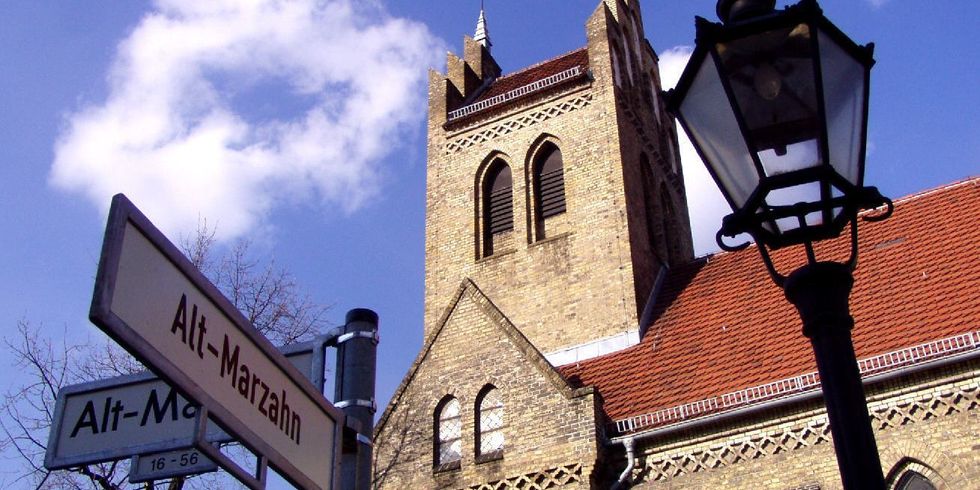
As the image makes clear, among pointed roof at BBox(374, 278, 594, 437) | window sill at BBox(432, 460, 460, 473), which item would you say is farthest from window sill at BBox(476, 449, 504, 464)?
pointed roof at BBox(374, 278, 594, 437)

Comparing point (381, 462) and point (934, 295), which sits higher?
point (934, 295)

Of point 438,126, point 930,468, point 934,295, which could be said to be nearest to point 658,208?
point 438,126

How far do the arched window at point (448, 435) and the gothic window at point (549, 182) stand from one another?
614cm

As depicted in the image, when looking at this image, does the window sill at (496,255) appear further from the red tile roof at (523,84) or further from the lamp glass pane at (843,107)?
the lamp glass pane at (843,107)

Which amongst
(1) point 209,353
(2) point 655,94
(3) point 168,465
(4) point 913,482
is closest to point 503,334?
(4) point 913,482

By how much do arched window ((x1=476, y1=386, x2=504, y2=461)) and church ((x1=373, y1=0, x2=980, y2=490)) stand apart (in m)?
0.04

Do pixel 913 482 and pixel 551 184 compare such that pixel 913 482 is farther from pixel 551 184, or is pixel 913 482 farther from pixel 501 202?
pixel 501 202

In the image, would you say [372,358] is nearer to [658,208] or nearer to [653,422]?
[653,422]

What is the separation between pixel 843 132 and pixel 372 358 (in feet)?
6.02

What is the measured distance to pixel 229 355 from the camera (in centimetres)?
312

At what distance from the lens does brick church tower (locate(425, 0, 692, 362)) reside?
19.1 metres

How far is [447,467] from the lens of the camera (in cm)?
1516

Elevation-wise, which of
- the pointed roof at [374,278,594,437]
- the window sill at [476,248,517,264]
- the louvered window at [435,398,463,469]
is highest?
the window sill at [476,248,517,264]

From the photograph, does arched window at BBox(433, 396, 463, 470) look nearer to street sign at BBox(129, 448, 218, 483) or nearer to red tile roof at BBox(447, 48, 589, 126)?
red tile roof at BBox(447, 48, 589, 126)
